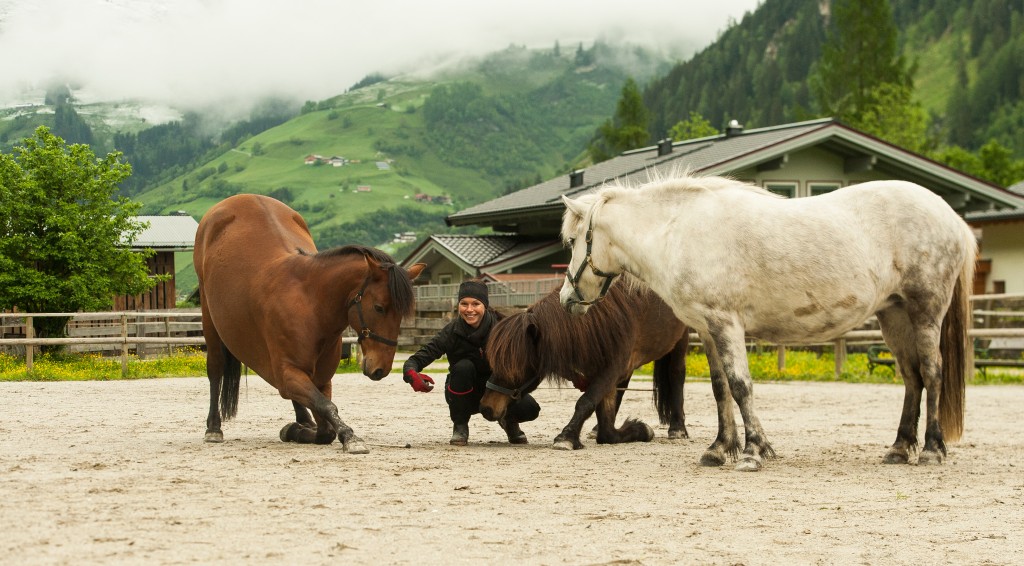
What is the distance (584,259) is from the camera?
712cm

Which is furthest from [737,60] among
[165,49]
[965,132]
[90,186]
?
[90,186]

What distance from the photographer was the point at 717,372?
7012 mm

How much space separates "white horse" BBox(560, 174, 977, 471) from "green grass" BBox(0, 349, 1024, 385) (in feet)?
28.5

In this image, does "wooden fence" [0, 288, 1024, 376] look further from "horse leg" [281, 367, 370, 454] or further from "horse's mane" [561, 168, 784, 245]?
"horse leg" [281, 367, 370, 454]

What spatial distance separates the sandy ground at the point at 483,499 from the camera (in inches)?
157

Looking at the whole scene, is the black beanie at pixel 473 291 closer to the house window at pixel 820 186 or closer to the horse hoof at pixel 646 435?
the horse hoof at pixel 646 435

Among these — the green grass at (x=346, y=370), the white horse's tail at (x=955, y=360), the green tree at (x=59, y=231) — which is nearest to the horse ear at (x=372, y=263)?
the white horse's tail at (x=955, y=360)

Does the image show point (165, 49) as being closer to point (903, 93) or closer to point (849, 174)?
point (903, 93)

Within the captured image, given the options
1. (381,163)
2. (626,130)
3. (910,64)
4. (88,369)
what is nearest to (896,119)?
(626,130)

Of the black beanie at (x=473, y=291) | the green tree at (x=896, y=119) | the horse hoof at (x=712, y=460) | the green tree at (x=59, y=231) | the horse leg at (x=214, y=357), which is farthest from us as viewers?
the green tree at (x=896, y=119)

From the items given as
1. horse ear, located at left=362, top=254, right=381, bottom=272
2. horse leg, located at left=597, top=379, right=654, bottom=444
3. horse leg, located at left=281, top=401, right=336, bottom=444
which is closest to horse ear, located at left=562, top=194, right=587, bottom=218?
horse ear, located at left=362, top=254, right=381, bottom=272

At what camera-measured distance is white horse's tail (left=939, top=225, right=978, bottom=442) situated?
7.10 m

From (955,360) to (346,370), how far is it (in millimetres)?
12898

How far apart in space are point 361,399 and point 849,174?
1679cm
